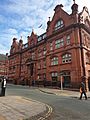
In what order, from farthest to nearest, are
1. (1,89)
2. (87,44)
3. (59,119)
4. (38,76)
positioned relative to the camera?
(38,76) → (87,44) → (1,89) → (59,119)

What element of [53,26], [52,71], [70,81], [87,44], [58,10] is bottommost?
[70,81]

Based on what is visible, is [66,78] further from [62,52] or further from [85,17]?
[85,17]

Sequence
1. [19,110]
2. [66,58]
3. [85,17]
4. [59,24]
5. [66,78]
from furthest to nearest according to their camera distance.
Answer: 1. [59,24]
2. [85,17]
3. [66,58]
4. [66,78]
5. [19,110]

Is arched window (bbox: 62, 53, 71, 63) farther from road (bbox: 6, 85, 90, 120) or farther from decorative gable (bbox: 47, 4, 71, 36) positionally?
road (bbox: 6, 85, 90, 120)

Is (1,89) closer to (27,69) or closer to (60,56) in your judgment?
(60,56)

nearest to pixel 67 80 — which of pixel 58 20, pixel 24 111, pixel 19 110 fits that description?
pixel 58 20

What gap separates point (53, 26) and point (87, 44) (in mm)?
8781

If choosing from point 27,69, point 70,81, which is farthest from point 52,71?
point 27,69

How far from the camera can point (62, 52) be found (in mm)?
29125

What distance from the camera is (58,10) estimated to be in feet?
105

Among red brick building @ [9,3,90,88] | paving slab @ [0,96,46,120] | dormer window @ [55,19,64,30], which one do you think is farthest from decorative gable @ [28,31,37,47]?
paving slab @ [0,96,46,120]

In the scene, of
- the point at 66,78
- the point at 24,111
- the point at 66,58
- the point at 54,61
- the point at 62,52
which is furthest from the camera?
the point at 54,61

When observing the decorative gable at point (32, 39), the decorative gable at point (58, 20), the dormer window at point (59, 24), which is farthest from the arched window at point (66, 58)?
the decorative gable at point (32, 39)

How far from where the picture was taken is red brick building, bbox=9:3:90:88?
26.2 metres
